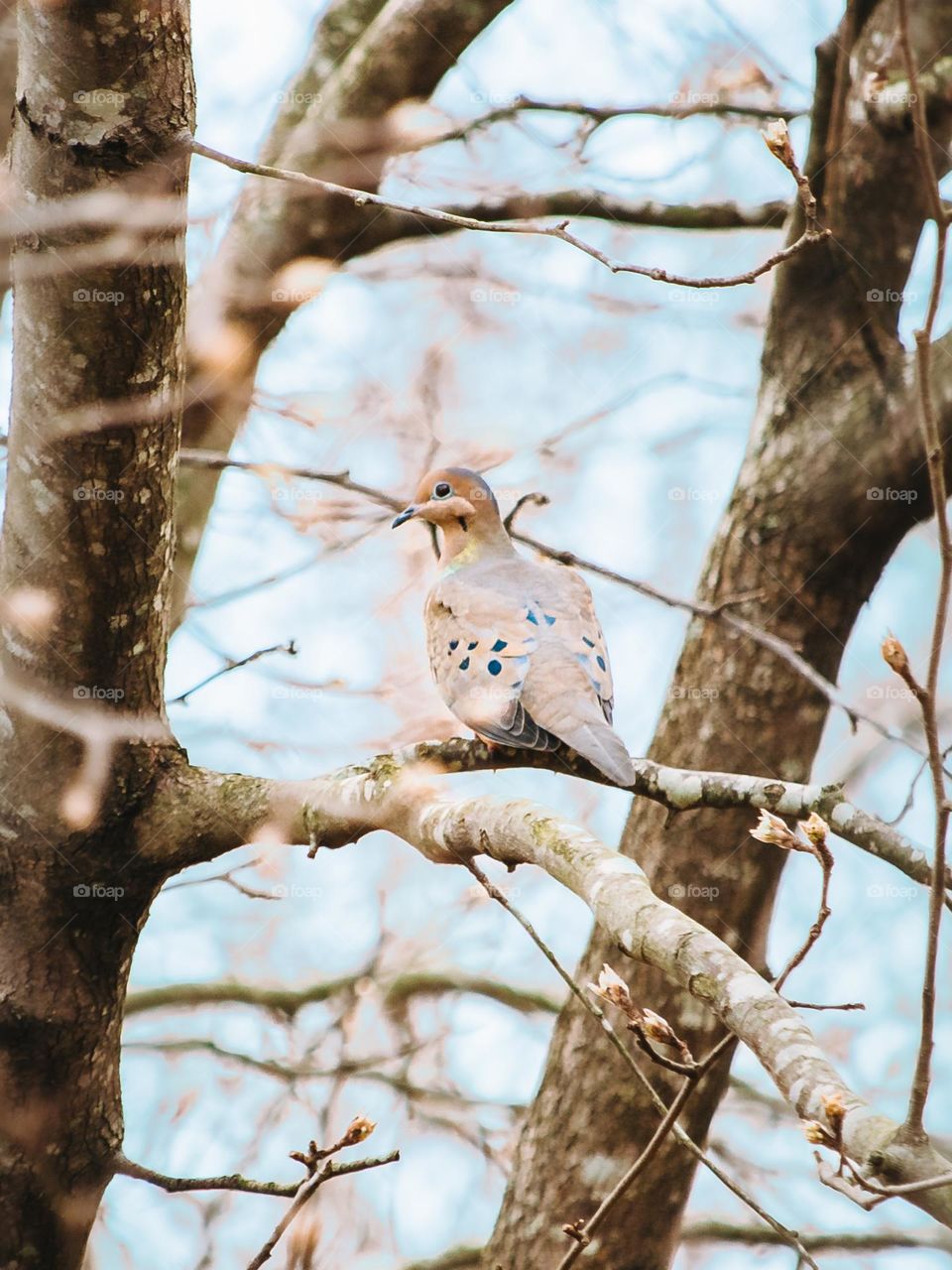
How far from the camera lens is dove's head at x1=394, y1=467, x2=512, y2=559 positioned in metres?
3.95

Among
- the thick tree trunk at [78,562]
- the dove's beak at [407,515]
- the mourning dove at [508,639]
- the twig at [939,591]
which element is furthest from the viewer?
the dove's beak at [407,515]

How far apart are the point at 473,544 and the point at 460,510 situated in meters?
0.12

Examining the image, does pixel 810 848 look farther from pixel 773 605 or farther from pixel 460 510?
pixel 460 510

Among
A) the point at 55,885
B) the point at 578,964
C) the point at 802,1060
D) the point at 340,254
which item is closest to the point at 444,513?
the point at 340,254

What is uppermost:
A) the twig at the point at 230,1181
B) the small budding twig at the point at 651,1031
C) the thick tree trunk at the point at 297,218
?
the thick tree trunk at the point at 297,218

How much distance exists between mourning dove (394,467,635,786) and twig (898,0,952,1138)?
Answer: 1.17 meters

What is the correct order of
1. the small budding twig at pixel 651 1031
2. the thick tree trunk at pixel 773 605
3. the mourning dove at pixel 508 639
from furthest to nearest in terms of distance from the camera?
the thick tree trunk at pixel 773 605
the mourning dove at pixel 508 639
the small budding twig at pixel 651 1031

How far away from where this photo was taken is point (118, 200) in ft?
7.11

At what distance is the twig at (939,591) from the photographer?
1.22 meters

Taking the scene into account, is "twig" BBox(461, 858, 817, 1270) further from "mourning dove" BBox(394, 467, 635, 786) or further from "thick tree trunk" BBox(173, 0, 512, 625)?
"thick tree trunk" BBox(173, 0, 512, 625)

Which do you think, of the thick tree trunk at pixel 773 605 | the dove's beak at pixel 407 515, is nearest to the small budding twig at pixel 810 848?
the thick tree trunk at pixel 773 605

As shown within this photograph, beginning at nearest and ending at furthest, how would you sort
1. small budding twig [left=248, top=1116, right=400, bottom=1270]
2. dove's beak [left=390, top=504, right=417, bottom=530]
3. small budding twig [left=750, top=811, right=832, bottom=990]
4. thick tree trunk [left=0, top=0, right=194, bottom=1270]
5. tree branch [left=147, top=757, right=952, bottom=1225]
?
tree branch [left=147, top=757, right=952, bottom=1225]
small budding twig [left=750, top=811, right=832, bottom=990]
small budding twig [left=248, top=1116, right=400, bottom=1270]
thick tree trunk [left=0, top=0, right=194, bottom=1270]
dove's beak [left=390, top=504, right=417, bottom=530]

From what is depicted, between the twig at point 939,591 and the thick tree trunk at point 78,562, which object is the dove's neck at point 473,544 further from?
the twig at point 939,591

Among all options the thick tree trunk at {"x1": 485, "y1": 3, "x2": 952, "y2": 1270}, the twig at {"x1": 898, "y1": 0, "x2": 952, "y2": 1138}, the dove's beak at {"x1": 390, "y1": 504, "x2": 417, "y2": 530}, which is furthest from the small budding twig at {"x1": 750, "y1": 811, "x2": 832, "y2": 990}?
the dove's beak at {"x1": 390, "y1": 504, "x2": 417, "y2": 530}
